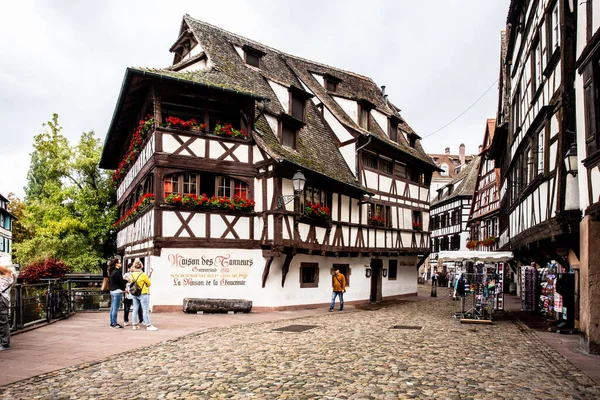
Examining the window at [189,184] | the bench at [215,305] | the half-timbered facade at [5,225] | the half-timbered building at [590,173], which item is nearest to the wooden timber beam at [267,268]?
the bench at [215,305]

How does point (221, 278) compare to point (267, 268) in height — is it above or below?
below

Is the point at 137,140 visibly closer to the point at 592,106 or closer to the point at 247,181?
the point at 247,181

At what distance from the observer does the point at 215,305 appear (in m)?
19.8

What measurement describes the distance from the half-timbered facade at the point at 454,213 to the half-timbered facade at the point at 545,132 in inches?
1380

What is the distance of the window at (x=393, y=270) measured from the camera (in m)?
31.7

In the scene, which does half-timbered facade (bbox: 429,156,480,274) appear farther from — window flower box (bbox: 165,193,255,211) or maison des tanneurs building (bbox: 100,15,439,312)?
window flower box (bbox: 165,193,255,211)

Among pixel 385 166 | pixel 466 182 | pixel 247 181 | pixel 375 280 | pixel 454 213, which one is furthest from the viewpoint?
pixel 454 213

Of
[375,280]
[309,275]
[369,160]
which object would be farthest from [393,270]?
[309,275]

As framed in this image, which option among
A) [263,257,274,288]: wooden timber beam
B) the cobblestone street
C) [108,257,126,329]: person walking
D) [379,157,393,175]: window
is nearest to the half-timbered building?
the cobblestone street

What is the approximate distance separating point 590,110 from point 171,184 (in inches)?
536

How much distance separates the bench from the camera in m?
19.6

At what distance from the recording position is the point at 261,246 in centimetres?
2125

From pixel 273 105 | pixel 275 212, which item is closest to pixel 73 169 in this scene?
pixel 273 105

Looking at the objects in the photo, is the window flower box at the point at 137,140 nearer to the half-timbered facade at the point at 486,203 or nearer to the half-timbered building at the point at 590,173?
the half-timbered building at the point at 590,173
